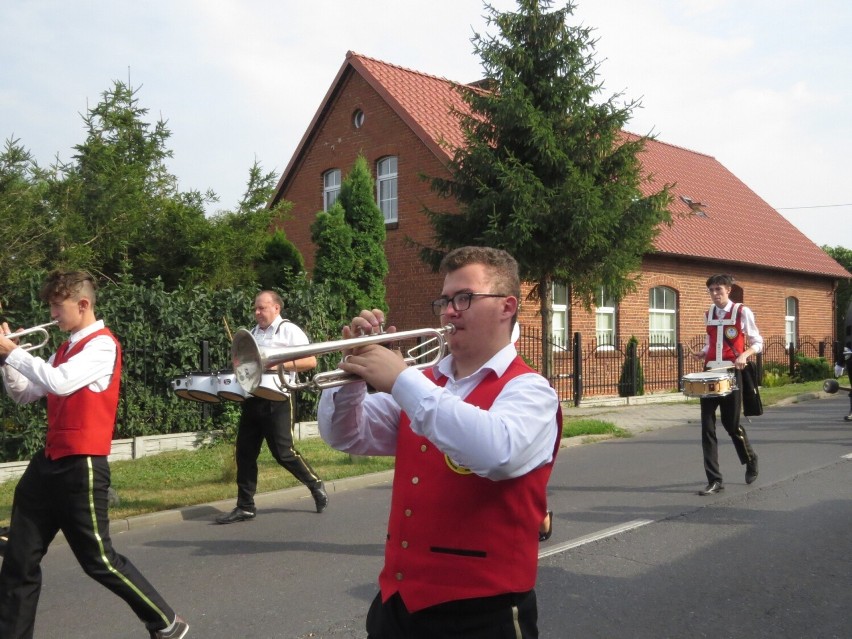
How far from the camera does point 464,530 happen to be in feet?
7.88

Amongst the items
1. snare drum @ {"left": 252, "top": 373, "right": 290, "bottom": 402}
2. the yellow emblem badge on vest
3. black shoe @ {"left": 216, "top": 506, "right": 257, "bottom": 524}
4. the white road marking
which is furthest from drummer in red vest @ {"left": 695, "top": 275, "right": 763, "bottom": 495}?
the yellow emblem badge on vest

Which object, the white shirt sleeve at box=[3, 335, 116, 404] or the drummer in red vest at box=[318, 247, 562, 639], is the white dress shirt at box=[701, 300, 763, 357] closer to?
the white shirt sleeve at box=[3, 335, 116, 404]

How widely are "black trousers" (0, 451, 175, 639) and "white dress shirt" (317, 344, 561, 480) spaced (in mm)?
2094

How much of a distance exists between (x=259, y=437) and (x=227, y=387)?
69cm

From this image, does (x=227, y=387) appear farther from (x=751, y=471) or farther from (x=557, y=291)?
(x=557, y=291)

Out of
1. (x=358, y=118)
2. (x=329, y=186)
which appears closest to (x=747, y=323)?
(x=358, y=118)

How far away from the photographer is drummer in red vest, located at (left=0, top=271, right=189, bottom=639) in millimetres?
4188

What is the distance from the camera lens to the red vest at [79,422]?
4348 mm

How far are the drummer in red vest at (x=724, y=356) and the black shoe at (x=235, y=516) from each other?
419cm

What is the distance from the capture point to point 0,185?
40.1 feet

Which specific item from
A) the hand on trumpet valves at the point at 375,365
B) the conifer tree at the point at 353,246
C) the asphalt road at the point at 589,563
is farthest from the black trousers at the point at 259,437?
the conifer tree at the point at 353,246

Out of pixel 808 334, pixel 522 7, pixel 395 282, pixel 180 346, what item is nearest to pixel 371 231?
pixel 395 282

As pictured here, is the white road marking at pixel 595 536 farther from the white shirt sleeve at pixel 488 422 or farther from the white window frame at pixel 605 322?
the white window frame at pixel 605 322

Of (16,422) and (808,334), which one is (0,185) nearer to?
(16,422)
